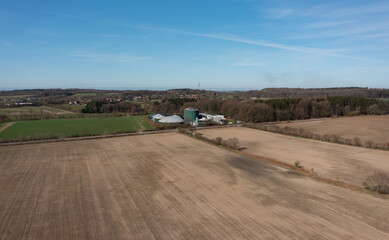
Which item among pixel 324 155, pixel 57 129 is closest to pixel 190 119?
pixel 57 129

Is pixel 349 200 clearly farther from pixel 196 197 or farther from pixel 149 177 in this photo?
pixel 149 177

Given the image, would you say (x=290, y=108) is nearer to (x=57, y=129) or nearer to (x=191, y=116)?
(x=191, y=116)

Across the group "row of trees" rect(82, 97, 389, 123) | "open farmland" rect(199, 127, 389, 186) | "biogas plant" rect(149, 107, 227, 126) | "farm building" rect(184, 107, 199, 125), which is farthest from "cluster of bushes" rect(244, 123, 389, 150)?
"farm building" rect(184, 107, 199, 125)

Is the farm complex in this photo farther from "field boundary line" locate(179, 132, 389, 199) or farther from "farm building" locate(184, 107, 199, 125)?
"farm building" locate(184, 107, 199, 125)

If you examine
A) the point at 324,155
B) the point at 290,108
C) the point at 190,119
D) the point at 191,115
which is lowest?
the point at 324,155

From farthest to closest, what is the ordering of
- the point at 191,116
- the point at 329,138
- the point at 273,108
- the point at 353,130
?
the point at 273,108 < the point at 191,116 < the point at 353,130 < the point at 329,138

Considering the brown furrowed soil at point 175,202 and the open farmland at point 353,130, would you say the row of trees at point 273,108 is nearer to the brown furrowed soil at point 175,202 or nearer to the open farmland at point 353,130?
the open farmland at point 353,130

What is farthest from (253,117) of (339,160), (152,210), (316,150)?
(152,210)
